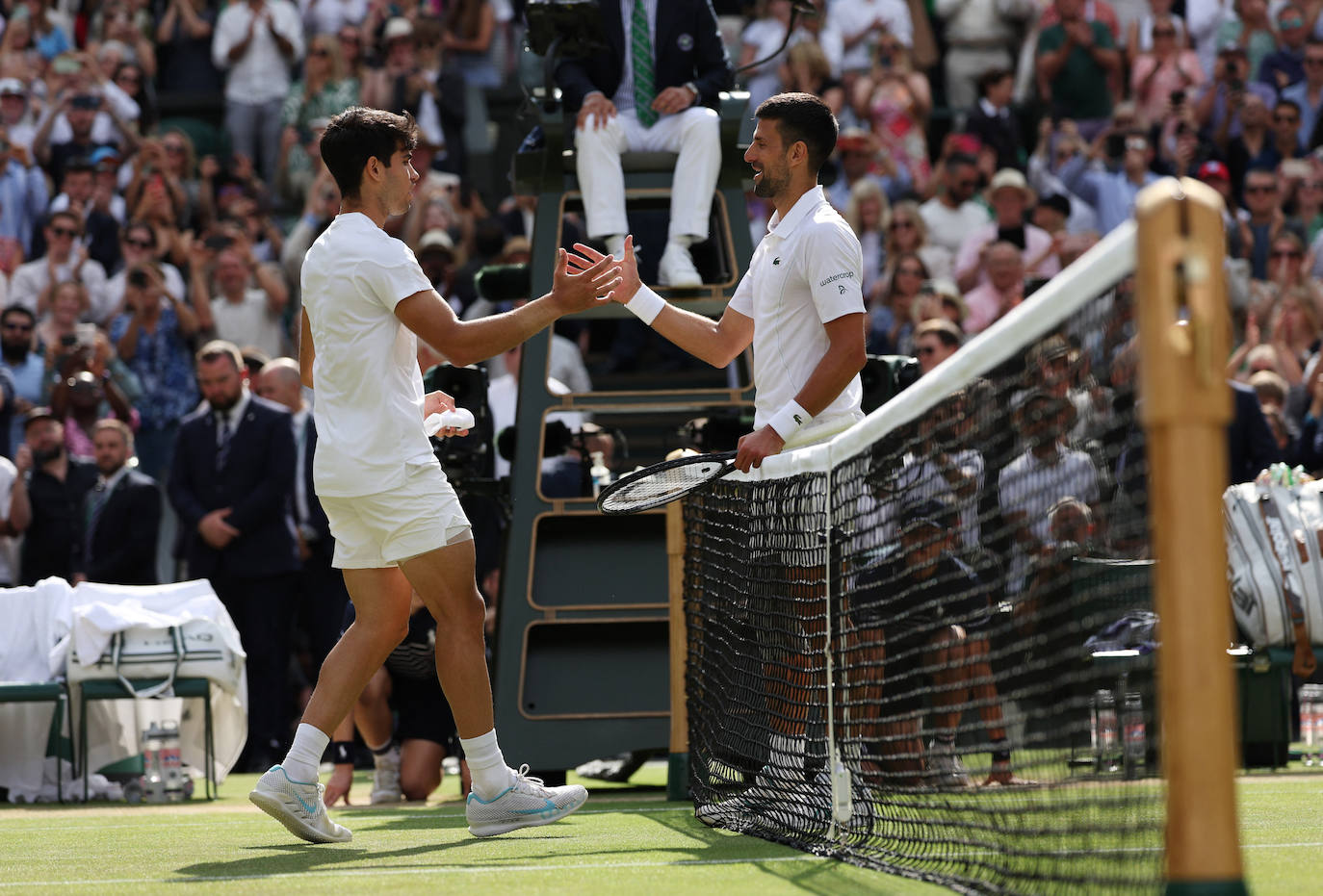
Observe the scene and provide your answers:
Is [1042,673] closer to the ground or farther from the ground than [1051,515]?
closer to the ground

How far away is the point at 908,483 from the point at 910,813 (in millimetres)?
1228

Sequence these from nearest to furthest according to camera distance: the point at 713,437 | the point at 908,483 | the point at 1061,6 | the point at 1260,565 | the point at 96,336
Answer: the point at 908,483 → the point at 713,437 → the point at 1260,565 → the point at 96,336 → the point at 1061,6

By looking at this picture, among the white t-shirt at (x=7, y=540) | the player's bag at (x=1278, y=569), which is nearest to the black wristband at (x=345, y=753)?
the white t-shirt at (x=7, y=540)

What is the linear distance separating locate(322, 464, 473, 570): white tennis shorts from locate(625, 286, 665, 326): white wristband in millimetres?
1160

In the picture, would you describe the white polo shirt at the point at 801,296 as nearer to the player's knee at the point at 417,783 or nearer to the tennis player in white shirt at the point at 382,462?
the tennis player in white shirt at the point at 382,462

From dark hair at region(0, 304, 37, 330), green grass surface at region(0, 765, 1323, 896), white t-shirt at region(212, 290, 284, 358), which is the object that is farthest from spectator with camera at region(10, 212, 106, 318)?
green grass surface at region(0, 765, 1323, 896)

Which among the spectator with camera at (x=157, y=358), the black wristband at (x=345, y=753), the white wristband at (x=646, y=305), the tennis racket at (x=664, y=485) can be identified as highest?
the spectator with camera at (x=157, y=358)

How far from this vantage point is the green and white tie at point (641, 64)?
9.23m

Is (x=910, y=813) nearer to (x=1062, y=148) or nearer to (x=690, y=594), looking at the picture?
(x=690, y=594)

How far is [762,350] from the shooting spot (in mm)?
6465

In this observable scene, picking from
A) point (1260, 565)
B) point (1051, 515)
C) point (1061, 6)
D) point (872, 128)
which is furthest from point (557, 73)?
point (1061, 6)

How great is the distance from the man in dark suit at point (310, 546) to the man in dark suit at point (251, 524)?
254 mm

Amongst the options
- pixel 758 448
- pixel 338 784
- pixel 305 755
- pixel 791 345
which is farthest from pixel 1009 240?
pixel 305 755

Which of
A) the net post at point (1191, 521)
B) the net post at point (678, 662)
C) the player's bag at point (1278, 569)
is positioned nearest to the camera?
the net post at point (1191, 521)
